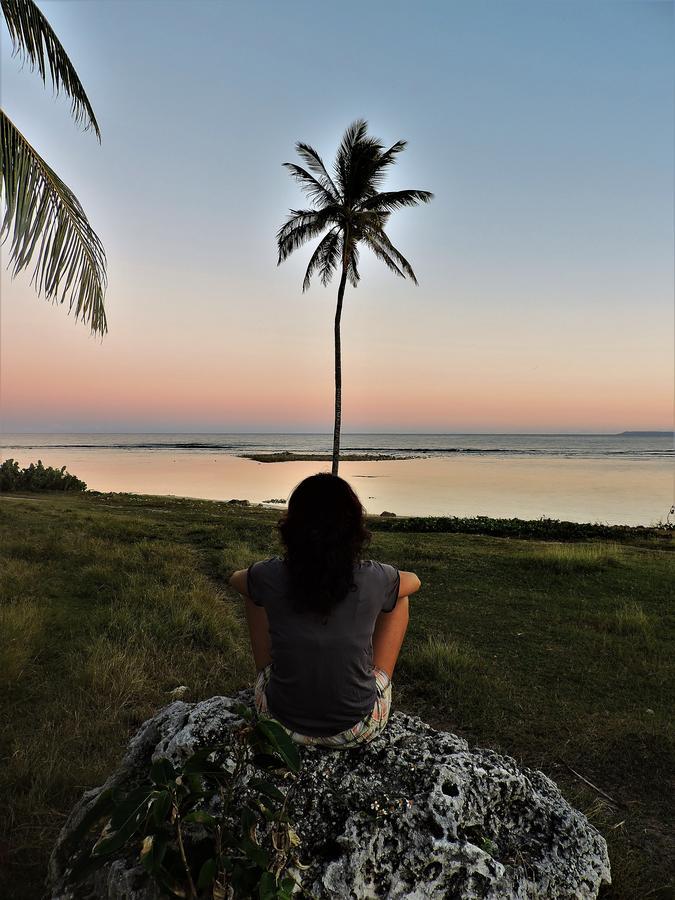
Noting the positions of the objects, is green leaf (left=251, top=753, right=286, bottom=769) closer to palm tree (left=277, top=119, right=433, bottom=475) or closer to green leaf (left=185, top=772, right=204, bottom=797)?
green leaf (left=185, top=772, right=204, bottom=797)

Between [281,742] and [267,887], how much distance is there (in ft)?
1.18

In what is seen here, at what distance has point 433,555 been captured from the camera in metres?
11.6

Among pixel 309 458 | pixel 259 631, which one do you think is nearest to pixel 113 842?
pixel 259 631

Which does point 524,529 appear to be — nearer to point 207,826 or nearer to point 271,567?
point 271,567

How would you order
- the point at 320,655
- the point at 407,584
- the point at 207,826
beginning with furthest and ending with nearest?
the point at 407,584 → the point at 320,655 → the point at 207,826

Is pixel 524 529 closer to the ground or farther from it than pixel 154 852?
closer to the ground

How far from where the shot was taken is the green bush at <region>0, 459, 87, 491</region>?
24516mm

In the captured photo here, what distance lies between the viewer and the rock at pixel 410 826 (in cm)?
201

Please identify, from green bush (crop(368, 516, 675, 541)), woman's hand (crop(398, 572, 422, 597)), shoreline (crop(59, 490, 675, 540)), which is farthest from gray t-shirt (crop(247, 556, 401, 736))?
green bush (crop(368, 516, 675, 541))

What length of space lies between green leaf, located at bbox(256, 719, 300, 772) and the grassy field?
1.66 meters

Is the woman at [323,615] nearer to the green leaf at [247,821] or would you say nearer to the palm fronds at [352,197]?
the green leaf at [247,821]

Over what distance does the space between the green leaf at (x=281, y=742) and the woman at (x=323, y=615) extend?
1.98 feet

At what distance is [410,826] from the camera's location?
2148 mm

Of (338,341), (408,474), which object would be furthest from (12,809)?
(408,474)
